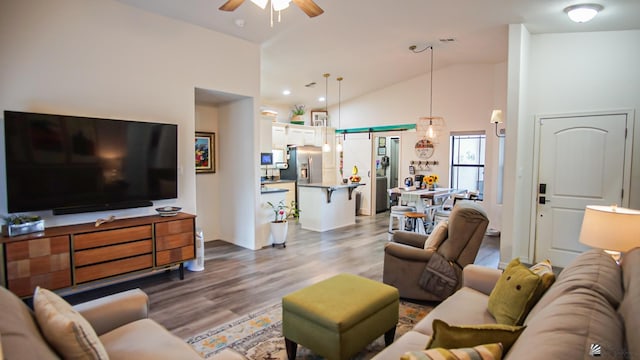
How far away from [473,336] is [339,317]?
1026 mm

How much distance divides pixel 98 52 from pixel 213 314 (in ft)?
9.69

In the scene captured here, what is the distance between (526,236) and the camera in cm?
469

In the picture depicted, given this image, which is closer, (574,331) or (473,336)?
(574,331)

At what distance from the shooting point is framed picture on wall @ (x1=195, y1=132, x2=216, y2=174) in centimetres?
552

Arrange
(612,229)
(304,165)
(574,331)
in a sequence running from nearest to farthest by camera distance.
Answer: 1. (574,331)
2. (612,229)
3. (304,165)

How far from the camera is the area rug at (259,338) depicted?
2.56 meters

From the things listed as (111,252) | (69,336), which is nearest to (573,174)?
(69,336)

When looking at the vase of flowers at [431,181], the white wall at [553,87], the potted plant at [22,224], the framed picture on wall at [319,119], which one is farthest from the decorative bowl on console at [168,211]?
the framed picture on wall at [319,119]

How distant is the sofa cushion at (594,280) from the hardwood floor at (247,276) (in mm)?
2501

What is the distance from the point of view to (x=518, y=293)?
1.87m

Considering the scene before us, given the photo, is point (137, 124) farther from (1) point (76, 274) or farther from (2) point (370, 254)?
(2) point (370, 254)

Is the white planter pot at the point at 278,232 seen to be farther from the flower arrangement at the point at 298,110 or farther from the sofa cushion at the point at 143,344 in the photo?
the flower arrangement at the point at 298,110

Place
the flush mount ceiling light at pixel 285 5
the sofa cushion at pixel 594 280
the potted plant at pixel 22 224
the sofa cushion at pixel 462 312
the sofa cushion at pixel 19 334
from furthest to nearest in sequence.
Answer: the potted plant at pixel 22 224 → the flush mount ceiling light at pixel 285 5 → the sofa cushion at pixel 462 312 → the sofa cushion at pixel 594 280 → the sofa cushion at pixel 19 334

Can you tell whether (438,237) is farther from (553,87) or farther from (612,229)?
(553,87)
